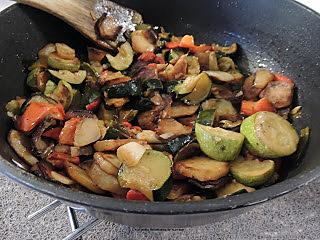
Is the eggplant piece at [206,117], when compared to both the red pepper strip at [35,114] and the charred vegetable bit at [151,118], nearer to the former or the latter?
the charred vegetable bit at [151,118]

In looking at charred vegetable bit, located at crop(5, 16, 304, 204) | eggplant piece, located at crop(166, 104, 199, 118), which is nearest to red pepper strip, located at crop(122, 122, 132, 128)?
charred vegetable bit, located at crop(5, 16, 304, 204)

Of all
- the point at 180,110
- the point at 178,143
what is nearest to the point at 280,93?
the point at 180,110

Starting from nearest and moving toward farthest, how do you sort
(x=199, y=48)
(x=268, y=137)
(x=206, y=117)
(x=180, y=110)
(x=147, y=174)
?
1. (x=147, y=174)
2. (x=268, y=137)
3. (x=206, y=117)
4. (x=180, y=110)
5. (x=199, y=48)

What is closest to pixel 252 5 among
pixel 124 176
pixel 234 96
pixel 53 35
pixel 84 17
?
pixel 234 96

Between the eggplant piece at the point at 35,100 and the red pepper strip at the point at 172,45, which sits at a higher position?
the red pepper strip at the point at 172,45

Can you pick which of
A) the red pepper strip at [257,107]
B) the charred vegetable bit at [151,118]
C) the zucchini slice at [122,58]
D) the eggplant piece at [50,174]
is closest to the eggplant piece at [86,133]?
the charred vegetable bit at [151,118]

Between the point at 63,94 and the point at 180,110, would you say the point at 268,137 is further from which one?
the point at 63,94

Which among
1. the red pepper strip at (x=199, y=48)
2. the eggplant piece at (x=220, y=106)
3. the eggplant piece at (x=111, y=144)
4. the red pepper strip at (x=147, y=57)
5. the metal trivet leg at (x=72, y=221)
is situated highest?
the red pepper strip at (x=199, y=48)

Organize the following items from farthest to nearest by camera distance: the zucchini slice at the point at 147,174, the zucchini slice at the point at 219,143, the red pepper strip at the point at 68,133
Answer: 1. the red pepper strip at the point at 68,133
2. the zucchini slice at the point at 219,143
3. the zucchini slice at the point at 147,174
